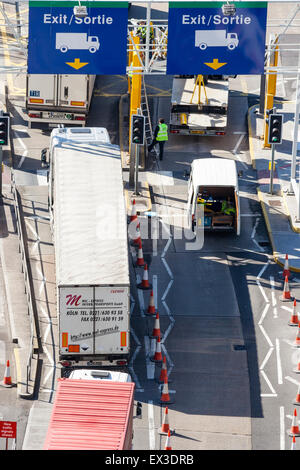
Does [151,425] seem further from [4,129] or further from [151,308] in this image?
[4,129]

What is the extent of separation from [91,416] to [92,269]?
639cm

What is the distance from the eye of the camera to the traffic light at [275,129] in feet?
131

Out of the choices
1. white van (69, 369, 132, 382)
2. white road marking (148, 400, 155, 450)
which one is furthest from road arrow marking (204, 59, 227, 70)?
white van (69, 369, 132, 382)

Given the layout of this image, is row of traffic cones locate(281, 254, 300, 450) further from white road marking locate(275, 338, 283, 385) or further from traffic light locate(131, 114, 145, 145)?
traffic light locate(131, 114, 145, 145)

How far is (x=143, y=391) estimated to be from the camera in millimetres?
30766

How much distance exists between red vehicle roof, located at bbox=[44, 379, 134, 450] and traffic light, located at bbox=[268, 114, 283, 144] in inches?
617

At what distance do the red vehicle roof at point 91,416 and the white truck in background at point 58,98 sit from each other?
1935cm

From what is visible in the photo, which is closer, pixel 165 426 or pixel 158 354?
pixel 165 426

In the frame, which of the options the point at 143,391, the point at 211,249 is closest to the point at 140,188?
the point at 211,249

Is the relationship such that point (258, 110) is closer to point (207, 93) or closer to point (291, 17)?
point (207, 93)

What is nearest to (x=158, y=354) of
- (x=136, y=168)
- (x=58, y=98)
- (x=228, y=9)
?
(x=136, y=168)

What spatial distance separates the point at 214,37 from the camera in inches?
1417

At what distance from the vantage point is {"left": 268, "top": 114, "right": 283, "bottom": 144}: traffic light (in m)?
40.0

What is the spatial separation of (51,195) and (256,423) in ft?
34.4
